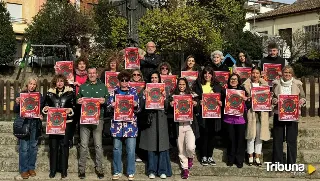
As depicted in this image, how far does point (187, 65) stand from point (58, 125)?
280 centimetres

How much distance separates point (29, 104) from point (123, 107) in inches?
68.1

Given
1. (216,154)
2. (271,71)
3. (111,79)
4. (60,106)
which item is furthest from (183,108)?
(271,71)

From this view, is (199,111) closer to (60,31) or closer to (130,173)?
(130,173)

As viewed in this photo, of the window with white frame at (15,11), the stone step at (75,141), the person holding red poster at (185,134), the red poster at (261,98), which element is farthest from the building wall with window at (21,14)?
the red poster at (261,98)

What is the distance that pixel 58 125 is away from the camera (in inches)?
270

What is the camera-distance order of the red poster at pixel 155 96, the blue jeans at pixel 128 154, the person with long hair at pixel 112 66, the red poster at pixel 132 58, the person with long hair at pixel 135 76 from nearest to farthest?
the red poster at pixel 155 96 → the blue jeans at pixel 128 154 → the person with long hair at pixel 135 76 → the person with long hair at pixel 112 66 → the red poster at pixel 132 58

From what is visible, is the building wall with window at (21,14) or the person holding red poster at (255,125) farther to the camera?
the building wall with window at (21,14)

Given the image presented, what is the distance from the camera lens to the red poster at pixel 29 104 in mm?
6877

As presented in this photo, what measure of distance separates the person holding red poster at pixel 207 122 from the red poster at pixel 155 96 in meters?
0.85

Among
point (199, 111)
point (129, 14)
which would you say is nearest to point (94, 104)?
point (199, 111)

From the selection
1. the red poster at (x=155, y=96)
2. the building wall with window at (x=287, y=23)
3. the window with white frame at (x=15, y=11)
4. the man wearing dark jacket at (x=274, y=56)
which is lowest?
the red poster at (x=155, y=96)

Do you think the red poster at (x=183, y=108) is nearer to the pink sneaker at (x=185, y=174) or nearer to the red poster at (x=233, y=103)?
the red poster at (x=233, y=103)

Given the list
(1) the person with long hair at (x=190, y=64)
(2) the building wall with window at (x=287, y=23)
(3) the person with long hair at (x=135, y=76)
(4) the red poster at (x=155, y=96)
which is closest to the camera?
(4) the red poster at (x=155, y=96)

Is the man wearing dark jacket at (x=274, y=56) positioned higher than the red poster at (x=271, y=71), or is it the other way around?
the man wearing dark jacket at (x=274, y=56)
